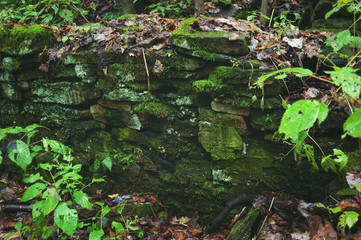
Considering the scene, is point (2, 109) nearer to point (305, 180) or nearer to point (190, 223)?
point (190, 223)

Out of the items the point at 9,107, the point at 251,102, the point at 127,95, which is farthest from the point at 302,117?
the point at 9,107

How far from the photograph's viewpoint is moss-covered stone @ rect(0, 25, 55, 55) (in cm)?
341

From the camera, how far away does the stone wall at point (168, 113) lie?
8.65ft

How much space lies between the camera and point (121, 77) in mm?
3170

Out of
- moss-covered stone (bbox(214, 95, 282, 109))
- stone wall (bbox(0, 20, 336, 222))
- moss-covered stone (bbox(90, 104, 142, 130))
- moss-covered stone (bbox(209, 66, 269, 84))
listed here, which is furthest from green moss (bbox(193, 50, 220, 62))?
moss-covered stone (bbox(90, 104, 142, 130))

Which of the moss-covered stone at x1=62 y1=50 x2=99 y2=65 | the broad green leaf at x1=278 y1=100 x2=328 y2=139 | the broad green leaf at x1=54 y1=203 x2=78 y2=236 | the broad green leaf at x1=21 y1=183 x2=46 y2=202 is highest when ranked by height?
the broad green leaf at x1=278 y1=100 x2=328 y2=139

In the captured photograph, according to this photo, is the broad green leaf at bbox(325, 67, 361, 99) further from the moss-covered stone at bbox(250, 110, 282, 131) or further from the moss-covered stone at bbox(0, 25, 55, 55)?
the moss-covered stone at bbox(0, 25, 55, 55)

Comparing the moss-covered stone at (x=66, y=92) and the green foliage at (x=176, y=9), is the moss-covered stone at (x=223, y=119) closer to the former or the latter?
the moss-covered stone at (x=66, y=92)

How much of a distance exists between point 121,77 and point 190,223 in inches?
85.4

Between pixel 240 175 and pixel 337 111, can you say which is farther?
pixel 240 175

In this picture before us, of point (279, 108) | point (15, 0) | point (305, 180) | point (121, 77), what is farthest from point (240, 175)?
point (15, 0)

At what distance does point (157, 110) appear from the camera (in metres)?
3.10

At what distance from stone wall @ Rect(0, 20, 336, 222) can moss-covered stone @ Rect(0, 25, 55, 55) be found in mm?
16

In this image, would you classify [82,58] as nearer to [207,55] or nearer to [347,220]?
[207,55]
